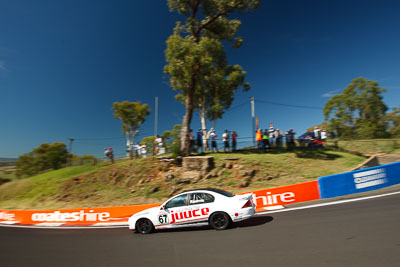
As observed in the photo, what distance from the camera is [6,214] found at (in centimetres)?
1292

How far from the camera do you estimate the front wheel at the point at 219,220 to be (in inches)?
254

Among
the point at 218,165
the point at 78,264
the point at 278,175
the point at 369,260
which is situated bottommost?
the point at 78,264

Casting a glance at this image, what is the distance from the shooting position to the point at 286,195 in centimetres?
900

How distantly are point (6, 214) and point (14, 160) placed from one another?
2868 cm

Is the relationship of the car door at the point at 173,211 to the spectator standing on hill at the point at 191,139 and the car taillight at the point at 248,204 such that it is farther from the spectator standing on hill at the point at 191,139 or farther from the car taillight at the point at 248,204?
the spectator standing on hill at the point at 191,139

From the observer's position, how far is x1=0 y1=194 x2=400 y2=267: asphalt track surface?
3.97m

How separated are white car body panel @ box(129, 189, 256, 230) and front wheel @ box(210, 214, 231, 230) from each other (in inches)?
4.6

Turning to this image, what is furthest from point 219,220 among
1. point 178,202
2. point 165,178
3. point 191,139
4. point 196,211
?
point 191,139

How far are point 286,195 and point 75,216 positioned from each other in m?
10.8

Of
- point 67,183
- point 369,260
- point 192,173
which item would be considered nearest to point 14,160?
point 67,183

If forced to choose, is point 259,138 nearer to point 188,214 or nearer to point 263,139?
point 263,139

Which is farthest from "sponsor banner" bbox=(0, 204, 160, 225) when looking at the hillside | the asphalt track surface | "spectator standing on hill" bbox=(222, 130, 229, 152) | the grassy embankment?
the grassy embankment

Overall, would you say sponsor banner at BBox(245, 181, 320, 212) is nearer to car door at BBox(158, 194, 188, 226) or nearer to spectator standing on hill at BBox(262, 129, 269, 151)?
car door at BBox(158, 194, 188, 226)

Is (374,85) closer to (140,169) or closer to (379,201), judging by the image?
(379,201)
